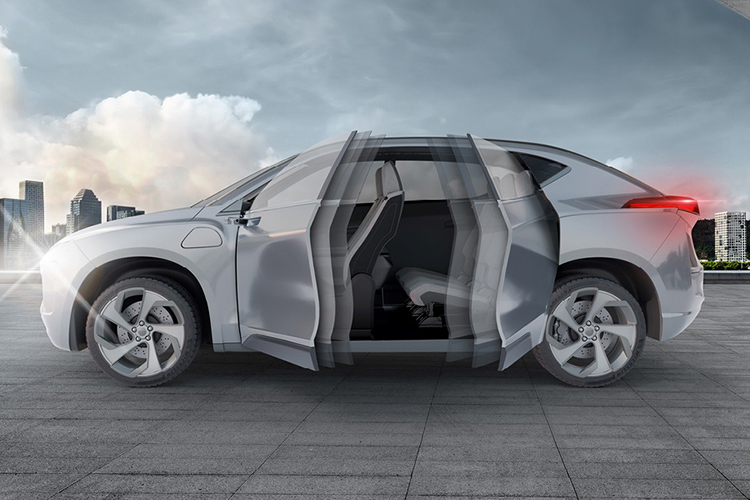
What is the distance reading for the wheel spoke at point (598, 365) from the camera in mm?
3916

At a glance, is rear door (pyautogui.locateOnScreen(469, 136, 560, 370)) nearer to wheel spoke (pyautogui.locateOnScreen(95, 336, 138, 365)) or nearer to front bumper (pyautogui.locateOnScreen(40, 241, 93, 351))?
wheel spoke (pyautogui.locateOnScreen(95, 336, 138, 365))

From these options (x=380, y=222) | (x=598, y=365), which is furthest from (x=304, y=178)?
(x=598, y=365)

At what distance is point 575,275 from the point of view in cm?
398

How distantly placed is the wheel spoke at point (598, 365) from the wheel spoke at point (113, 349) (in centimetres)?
304

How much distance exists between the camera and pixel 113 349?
13.2 feet

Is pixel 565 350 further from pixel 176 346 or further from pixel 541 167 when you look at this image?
pixel 176 346

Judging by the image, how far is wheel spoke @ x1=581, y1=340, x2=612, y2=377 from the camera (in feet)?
12.8

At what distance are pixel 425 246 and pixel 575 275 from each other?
1.72 metres

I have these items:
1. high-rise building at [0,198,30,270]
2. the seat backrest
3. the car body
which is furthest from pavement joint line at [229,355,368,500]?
high-rise building at [0,198,30,270]

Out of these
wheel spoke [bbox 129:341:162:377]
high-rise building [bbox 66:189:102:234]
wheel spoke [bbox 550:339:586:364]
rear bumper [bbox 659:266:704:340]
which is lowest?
wheel spoke [bbox 129:341:162:377]

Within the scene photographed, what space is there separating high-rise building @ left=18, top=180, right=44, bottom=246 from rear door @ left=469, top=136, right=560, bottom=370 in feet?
296

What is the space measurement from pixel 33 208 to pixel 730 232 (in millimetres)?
93175

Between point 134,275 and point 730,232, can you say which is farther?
point 730,232

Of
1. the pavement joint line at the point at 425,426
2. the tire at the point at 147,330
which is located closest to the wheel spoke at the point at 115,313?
the tire at the point at 147,330
